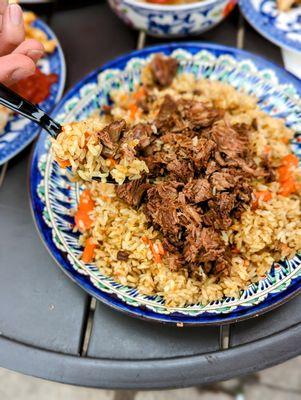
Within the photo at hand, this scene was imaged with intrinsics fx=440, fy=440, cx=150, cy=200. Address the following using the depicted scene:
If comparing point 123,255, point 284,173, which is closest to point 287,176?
point 284,173

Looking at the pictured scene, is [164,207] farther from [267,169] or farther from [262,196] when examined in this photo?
[267,169]

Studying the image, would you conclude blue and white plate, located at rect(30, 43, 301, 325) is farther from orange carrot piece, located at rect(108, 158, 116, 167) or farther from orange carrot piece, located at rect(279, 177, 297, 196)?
orange carrot piece, located at rect(108, 158, 116, 167)

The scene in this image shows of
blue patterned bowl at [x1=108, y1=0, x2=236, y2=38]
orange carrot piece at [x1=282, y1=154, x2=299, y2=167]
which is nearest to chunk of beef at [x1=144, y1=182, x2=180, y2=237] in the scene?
orange carrot piece at [x1=282, y1=154, x2=299, y2=167]

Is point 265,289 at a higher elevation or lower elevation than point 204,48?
lower

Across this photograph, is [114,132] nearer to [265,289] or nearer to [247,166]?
→ [247,166]

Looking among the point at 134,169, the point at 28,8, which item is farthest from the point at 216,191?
the point at 28,8

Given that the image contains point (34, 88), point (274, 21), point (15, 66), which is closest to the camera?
point (15, 66)

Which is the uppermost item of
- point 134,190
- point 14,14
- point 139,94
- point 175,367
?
point 14,14
